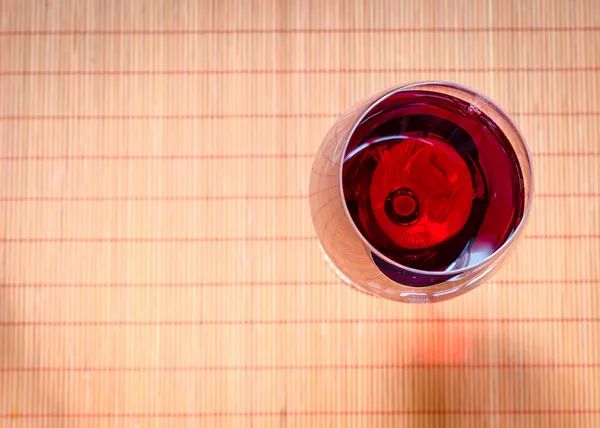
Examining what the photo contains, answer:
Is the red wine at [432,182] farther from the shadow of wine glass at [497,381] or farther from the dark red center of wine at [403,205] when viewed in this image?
the shadow of wine glass at [497,381]

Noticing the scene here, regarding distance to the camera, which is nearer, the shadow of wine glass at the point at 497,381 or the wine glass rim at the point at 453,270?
the wine glass rim at the point at 453,270

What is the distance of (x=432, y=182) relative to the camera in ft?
1.45

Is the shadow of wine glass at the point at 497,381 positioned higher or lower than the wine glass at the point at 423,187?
lower

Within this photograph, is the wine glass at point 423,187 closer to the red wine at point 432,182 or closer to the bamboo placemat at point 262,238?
the red wine at point 432,182

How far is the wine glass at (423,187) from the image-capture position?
1.25 ft

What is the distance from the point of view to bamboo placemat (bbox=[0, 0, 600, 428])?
52 cm

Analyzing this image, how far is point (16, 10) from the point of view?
0.53m

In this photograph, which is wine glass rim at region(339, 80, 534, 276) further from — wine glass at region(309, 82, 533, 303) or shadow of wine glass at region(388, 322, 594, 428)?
shadow of wine glass at region(388, 322, 594, 428)

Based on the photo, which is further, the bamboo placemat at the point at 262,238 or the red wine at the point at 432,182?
the bamboo placemat at the point at 262,238

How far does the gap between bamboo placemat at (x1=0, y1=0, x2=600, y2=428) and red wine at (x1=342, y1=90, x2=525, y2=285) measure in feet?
0.34

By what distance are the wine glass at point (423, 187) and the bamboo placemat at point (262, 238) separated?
10 centimetres

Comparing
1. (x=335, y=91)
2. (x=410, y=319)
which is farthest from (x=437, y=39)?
(x=410, y=319)

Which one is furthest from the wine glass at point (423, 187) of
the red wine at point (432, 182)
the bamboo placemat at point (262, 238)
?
the bamboo placemat at point (262, 238)

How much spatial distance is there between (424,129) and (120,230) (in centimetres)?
28
